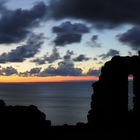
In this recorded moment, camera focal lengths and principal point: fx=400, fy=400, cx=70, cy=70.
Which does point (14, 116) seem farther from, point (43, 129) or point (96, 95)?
point (96, 95)

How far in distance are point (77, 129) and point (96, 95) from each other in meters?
5.79

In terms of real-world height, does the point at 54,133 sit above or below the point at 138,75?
below

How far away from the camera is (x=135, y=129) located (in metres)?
33.6

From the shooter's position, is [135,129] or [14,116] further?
[135,129]

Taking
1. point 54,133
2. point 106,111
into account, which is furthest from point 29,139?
point 106,111

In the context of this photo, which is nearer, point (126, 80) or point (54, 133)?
point (54, 133)

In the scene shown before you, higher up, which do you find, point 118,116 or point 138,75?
point 138,75

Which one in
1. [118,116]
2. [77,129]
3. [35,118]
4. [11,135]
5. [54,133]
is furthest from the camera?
[118,116]

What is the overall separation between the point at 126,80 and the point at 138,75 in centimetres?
124

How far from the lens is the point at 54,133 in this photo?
32.1 metres

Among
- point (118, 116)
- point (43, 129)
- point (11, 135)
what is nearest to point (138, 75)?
point (118, 116)

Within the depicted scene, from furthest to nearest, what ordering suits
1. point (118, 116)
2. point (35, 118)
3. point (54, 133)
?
point (118, 116) < point (54, 133) < point (35, 118)

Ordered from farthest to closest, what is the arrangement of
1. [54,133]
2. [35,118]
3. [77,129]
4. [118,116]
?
[118,116], [77,129], [54,133], [35,118]

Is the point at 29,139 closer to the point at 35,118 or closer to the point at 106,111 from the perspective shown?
the point at 35,118
